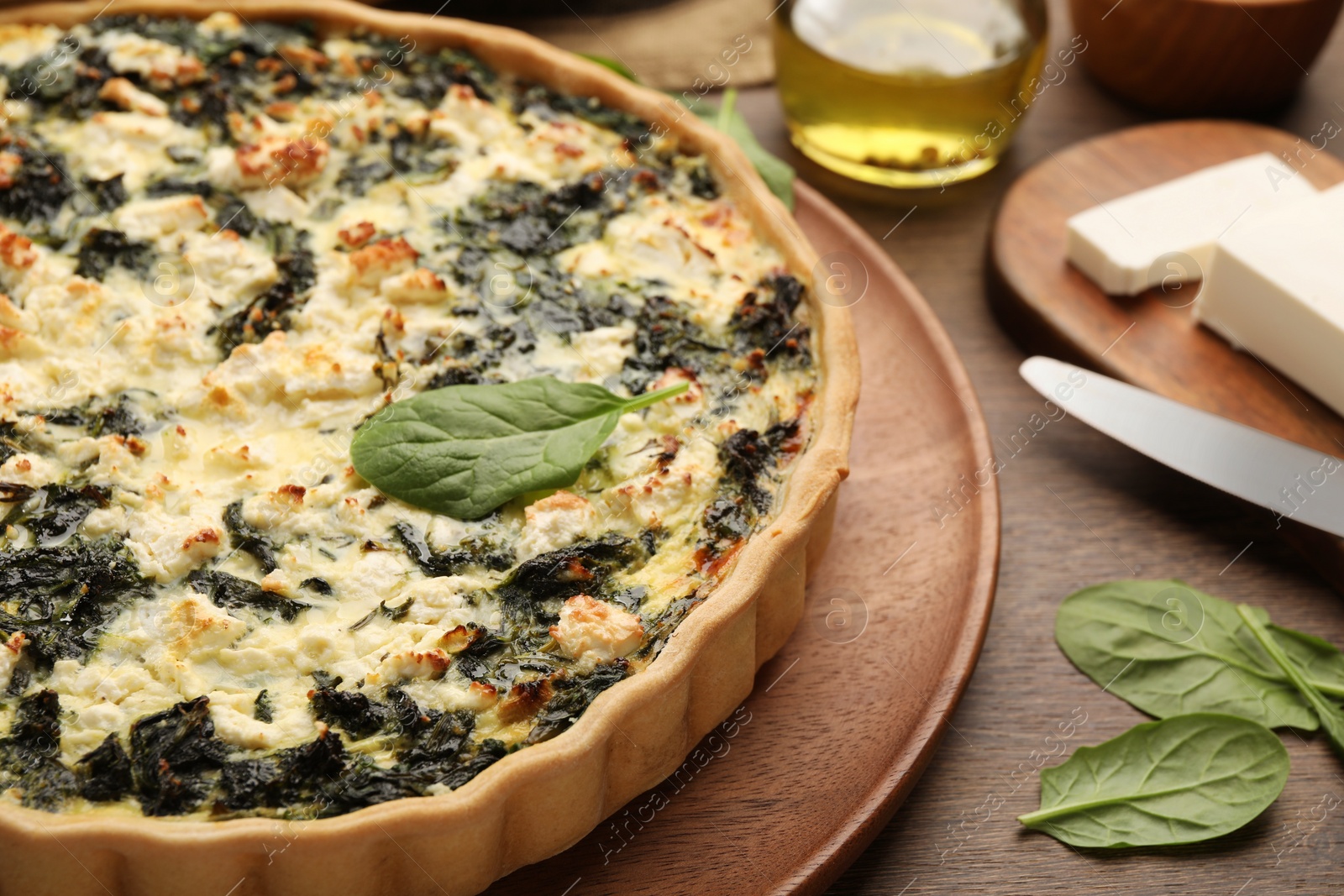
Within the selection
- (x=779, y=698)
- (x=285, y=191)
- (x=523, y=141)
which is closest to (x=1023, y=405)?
(x=779, y=698)

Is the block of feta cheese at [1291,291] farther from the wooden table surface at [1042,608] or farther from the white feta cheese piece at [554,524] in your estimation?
the white feta cheese piece at [554,524]

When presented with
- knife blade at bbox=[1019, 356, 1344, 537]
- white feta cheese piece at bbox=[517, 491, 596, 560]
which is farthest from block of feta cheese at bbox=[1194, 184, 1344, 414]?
white feta cheese piece at bbox=[517, 491, 596, 560]

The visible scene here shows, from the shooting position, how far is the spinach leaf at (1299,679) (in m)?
2.55

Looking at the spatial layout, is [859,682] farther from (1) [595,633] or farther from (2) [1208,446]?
(2) [1208,446]

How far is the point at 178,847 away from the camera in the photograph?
184 centimetres

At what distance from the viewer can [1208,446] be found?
2920 millimetres

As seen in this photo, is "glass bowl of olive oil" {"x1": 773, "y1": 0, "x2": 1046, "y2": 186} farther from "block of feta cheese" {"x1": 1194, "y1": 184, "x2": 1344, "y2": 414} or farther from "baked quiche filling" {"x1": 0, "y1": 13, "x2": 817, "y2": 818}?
"block of feta cheese" {"x1": 1194, "y1": 184, "x2": 1344, "y2": 414}

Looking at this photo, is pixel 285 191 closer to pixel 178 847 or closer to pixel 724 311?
pixel 724 311

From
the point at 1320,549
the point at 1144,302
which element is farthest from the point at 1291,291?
the point at 1320,549

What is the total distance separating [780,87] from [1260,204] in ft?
4.79

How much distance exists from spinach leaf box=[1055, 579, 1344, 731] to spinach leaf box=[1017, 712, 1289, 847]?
3.9 inches

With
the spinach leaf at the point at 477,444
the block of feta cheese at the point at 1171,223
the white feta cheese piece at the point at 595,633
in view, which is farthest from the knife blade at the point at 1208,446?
the white feta cheese piece at the point at 595,633

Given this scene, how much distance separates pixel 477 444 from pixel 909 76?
1897 millimetres

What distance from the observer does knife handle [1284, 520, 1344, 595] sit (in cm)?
281
